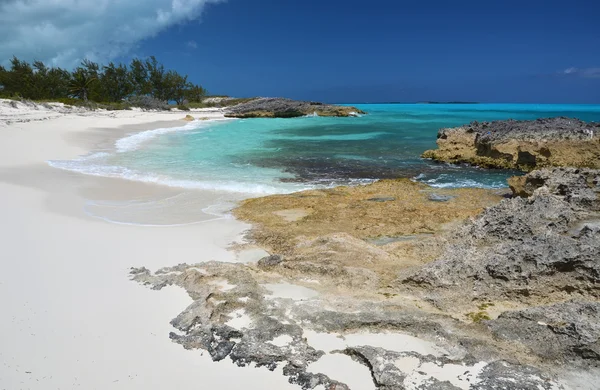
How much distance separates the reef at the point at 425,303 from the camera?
3.27 m

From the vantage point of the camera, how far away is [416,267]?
4.99 meters

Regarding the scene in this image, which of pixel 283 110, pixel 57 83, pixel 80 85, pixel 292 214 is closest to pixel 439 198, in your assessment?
pixel 292 214

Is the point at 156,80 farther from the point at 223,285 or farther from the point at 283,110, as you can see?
the point at 223,285

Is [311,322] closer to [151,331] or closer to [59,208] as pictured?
[151,331]

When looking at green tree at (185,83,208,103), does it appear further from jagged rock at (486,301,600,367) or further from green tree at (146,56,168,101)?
jagged rock at (486,301,600,367)

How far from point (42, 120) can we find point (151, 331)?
27290 mm

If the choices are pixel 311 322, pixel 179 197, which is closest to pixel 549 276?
pixel 311 322

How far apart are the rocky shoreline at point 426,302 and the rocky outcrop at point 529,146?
10.2 m

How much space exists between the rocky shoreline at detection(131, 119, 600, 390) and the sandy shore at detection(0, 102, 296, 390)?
256mm

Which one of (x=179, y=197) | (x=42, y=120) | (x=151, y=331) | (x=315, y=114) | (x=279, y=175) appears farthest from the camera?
(x=315, y=114)

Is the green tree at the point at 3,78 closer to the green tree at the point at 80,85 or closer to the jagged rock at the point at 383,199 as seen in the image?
the green tree at the point at 80,85

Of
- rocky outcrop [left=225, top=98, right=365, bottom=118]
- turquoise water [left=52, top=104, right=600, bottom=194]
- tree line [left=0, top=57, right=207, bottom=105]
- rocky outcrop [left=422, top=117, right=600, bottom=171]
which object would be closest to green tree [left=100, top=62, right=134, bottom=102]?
tree line [left=0, top=57, right=207, bottom=105]

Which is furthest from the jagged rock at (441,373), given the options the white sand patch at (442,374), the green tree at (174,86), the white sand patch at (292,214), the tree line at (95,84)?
the green tree at (174,86)

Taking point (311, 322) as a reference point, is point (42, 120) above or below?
above
